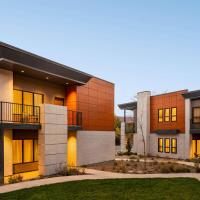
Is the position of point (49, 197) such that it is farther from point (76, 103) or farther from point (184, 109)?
point (184, 109)

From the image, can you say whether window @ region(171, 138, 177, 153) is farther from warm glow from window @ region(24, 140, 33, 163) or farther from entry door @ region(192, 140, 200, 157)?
warm glow from window @ region(24, 140, 33, 163)

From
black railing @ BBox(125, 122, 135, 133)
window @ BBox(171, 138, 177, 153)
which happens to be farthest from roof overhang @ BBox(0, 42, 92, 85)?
black railing @ BBox(125, 122, 135, 133)

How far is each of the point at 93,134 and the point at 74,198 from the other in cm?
1271

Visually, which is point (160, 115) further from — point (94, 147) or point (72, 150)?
point (72, 150)

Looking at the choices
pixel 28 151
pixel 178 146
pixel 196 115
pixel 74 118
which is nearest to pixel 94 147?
pixel 74 118

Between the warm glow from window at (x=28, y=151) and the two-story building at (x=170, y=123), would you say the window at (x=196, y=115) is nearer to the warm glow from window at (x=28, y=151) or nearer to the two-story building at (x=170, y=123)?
the two-story building at (x=170, y=123)

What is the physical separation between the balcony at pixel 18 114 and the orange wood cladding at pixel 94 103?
12.2ft

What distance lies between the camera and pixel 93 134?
23812 millimetres

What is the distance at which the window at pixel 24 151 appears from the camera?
59.3 ft

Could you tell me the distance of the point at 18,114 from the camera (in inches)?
698

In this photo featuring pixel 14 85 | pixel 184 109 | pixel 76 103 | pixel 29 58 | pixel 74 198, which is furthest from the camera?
pixel 184 109

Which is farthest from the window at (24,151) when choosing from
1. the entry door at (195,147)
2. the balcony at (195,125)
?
the entry door at (195,147)

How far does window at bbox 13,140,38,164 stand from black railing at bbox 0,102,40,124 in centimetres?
154

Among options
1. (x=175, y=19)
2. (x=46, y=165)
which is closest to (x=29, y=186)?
(x=46, y=165)
